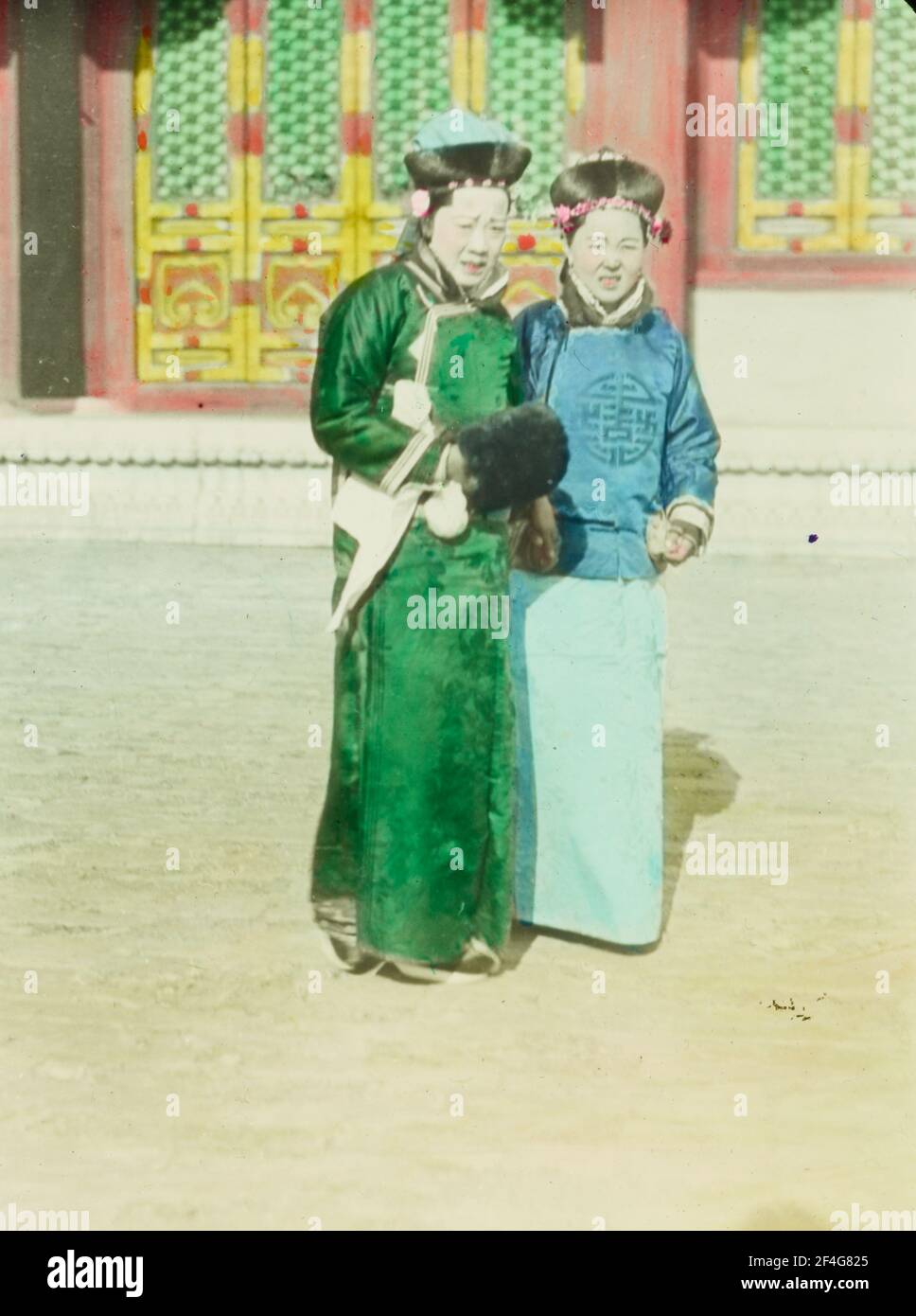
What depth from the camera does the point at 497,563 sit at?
4285 millimetres

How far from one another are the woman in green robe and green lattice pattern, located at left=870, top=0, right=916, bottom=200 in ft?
15.0

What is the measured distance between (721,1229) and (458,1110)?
1.77ft

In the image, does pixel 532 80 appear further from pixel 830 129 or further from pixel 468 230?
pixel 468 230

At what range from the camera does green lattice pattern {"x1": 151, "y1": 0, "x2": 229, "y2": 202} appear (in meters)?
8.69

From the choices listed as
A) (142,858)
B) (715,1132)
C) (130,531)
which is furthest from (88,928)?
(130,531)

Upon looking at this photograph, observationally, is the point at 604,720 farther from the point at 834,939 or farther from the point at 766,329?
the point at 766,329

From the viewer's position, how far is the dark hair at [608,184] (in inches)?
168

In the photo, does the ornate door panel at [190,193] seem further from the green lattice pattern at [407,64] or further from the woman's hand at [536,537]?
the woman's hand at [536,537]

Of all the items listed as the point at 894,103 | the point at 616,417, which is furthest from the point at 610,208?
the point at 894,103

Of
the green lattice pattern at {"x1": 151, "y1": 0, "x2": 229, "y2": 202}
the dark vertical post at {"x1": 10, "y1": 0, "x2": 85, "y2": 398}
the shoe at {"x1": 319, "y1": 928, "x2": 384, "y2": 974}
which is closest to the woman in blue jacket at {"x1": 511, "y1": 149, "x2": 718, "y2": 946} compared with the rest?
the shoe at {"x1": 319, "y1": 928, "x2": 384, "y2": 974}

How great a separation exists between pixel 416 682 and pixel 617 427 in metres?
0.68

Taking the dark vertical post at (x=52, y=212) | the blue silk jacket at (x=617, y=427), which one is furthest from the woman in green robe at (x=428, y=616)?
the dark vertical post at (x=52, y=212)

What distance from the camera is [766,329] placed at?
859 cm

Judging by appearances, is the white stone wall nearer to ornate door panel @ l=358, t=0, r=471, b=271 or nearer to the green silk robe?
ornate door panel @ l=358, t=0, r=471, b=271
